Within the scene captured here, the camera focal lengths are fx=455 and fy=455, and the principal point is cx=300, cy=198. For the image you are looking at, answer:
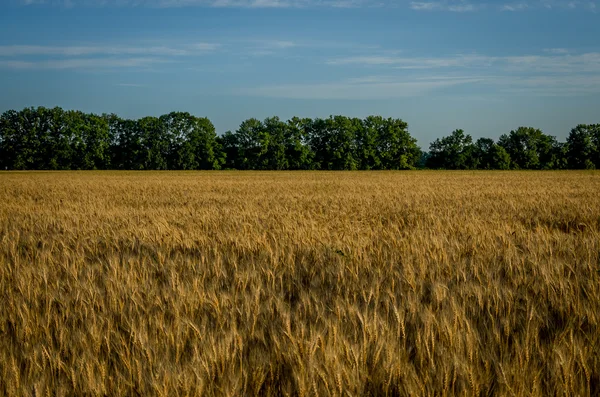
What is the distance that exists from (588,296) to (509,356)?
4.01 ft

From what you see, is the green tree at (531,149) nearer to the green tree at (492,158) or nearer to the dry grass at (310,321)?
the green tree at (492,158)

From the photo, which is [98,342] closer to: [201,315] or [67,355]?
[67,355]

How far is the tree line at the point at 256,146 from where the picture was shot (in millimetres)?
81938

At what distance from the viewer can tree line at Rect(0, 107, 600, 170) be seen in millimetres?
81938

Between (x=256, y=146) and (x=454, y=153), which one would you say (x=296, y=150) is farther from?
(x=454, y=153)

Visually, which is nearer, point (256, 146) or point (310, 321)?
point (310, 321)

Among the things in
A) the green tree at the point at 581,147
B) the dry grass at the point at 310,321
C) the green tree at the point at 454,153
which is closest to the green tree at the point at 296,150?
the green tree at the point at 454,153

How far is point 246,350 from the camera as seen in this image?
2148mm

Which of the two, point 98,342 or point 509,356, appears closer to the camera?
point 509,356

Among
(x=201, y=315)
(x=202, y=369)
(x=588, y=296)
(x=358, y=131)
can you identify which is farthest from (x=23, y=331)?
(x=358, y=131)

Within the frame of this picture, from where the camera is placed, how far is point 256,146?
8738 cm

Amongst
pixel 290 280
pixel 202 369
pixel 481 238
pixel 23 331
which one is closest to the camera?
pixel 202 369

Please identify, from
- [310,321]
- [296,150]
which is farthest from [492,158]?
[310,321]

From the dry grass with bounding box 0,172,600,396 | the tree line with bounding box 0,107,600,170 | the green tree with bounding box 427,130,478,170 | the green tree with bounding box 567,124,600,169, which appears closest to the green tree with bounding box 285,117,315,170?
the tree line with bounding box 0,107,600,170
